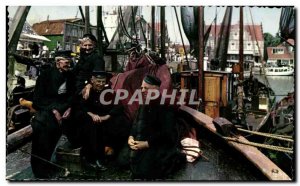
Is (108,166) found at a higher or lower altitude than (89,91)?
lower

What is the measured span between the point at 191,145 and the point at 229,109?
720 mm

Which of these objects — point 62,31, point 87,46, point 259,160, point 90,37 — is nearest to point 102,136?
point 87,46

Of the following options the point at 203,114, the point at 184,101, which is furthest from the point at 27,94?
the point at 203,114

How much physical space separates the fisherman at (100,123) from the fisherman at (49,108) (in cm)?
29

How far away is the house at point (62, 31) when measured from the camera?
14.8ft

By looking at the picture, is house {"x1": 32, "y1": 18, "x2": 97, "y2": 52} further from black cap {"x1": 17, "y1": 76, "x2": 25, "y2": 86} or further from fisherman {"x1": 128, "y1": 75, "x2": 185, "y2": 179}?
fisherman {"x1": 128, "y1": 75, "x2": 185, "y2": 179}

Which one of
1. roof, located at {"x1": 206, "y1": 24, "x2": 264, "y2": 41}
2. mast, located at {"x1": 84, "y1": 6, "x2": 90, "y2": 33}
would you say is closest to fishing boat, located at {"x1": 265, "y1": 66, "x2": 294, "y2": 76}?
roof, located at {"x1": 206, "y1": 24, "x2": 264, "y2": 41}

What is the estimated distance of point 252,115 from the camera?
4.77 metres

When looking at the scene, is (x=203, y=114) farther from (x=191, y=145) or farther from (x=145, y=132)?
(x=145, y=132)

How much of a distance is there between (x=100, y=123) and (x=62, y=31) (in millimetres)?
1304

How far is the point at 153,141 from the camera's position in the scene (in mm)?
4160

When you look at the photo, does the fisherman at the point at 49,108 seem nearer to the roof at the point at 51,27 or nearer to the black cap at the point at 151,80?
the roof at the point at 51,27

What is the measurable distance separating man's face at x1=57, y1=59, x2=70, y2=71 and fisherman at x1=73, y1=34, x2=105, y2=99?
3.8 inches

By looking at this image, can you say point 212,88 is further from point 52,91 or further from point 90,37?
point 52,91
